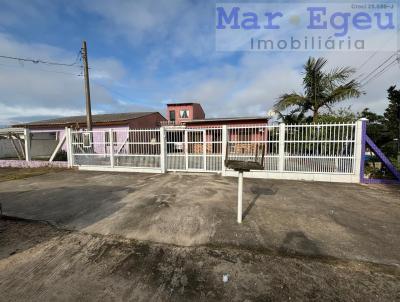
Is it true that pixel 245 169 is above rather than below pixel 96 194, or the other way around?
above

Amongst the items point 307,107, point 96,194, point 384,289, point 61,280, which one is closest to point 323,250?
point 384,289

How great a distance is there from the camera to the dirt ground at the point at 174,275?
6.47 feet

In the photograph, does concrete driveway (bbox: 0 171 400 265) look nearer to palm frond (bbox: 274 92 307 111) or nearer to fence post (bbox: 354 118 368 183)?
fence post (bbox: 354 118 368 183)

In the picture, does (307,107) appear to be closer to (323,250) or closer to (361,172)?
(361,172)

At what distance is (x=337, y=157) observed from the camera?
6.71 metres

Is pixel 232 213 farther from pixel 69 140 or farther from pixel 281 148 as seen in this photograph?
pixel 69 140

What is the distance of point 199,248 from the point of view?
2803mm

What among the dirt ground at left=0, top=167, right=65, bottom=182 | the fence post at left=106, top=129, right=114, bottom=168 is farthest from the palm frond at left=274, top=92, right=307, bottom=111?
the dirt ground at left=0, top=167, right=65, bottom=182

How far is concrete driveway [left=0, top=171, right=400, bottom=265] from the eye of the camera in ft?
9.64

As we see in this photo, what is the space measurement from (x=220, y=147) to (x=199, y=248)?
570cm

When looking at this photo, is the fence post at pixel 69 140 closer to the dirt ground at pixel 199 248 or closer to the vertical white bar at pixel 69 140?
the vertical white bar at pixel 69 140

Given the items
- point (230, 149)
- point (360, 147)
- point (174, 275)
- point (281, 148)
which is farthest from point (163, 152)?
point (360, 147)

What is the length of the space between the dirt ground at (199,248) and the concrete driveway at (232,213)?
0.08 feet

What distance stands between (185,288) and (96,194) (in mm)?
4544
